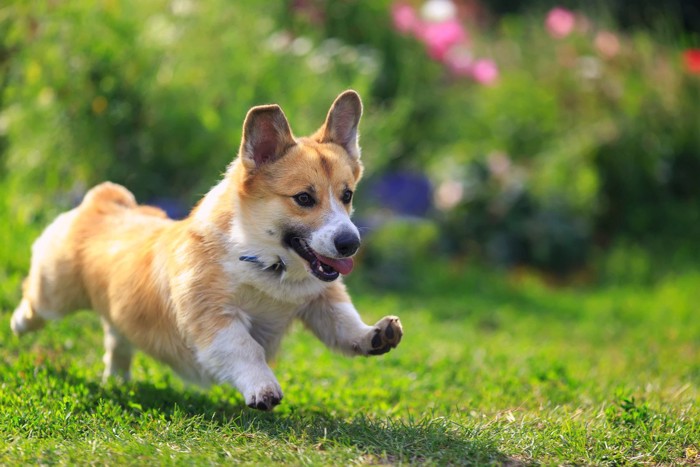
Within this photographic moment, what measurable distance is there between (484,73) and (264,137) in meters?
7.69

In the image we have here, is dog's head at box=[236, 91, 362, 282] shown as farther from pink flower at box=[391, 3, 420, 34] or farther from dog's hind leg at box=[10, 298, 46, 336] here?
pink flower at box=[391, 3, 420, 34]

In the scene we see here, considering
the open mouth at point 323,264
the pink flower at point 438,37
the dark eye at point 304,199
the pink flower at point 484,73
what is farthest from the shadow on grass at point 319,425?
the pink flower at point 484,73

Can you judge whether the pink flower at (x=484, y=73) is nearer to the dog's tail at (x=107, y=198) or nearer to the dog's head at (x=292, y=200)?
the dog's tail at (x=107, y=198)

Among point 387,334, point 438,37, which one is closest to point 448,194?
point 438,37

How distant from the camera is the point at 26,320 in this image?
570cm

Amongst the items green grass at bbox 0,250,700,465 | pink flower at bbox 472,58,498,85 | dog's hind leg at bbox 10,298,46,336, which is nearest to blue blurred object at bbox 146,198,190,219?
green grass at bbox 0,250,700,465

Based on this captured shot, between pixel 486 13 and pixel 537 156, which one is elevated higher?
pixel 486 13

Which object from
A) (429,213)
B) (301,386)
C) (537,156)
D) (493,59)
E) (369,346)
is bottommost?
(301,386)

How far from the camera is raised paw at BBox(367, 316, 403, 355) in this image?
443 centimetres

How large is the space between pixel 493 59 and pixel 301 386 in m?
8.83

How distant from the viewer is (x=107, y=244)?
528 cm

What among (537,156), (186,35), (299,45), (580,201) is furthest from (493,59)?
(186,35)

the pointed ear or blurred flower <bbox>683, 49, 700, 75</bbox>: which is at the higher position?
blurred flower <bbox>683, 49, 700, 75</bbox>

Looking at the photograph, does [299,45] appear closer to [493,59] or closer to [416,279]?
[416,279]
